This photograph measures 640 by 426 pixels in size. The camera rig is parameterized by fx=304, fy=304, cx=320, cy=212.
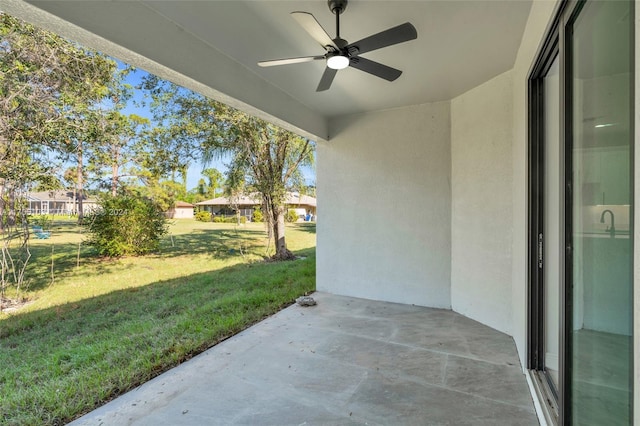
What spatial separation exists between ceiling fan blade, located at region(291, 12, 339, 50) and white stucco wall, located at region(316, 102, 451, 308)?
7.51 ft

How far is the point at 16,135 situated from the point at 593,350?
5794mm

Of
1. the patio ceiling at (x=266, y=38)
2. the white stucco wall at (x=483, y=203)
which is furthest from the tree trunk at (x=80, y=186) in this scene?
the white stucco wall at (x=483, y=203)

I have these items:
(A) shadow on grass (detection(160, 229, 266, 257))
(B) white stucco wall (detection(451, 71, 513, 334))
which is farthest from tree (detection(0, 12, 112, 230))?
(B) white stucco wall (detection(451, 71, 513, 334))

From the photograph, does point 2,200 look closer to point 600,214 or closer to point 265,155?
point 265,155

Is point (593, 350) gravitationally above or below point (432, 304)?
above

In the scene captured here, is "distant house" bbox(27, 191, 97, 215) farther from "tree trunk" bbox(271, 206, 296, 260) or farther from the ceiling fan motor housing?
the ceiling fan motor housing

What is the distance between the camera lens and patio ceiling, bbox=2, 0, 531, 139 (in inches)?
76.0

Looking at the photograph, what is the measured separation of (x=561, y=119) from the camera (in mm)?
1455

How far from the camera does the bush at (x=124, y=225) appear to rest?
6.38 m

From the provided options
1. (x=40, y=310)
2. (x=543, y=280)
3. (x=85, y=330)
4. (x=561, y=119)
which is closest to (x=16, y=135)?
(x=40, y=310)

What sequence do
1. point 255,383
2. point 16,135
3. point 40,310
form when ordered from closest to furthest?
point 255,383 < point 16,135 < point 40,310

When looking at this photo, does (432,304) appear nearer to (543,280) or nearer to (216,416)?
(543,280)

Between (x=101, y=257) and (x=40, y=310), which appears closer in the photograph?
(x=40, y=310)

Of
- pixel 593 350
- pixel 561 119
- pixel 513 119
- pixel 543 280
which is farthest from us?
pixel 513 119
